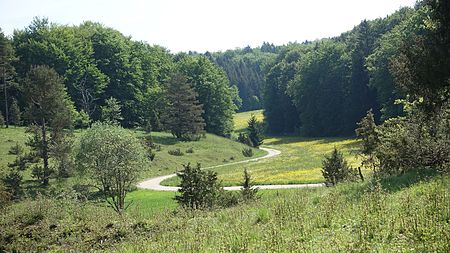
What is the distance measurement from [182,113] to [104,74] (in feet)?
78.5

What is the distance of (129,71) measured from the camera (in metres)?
89.1

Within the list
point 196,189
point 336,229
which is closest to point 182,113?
point 196,189

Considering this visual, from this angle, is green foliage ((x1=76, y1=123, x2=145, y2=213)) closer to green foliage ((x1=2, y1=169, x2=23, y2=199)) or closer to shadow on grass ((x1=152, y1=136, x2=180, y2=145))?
green foliage ((x1=2, y1=169, x2=23, y2=199))

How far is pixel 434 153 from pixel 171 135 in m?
64.2

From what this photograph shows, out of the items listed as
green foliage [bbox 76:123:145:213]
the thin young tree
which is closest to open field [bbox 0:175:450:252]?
green foliage [bbox 76:123:145:213]

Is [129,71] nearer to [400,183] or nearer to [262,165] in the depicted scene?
[262,165]

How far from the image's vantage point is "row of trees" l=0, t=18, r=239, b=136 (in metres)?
73.9

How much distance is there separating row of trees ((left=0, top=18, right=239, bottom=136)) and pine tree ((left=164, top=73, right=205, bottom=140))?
2228mm

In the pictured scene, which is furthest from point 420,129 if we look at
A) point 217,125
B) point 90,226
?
point 217,125

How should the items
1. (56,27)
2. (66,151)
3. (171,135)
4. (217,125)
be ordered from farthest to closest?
1. (217,125)
2. (56,27)
3. (171,135)
4. (66,151)

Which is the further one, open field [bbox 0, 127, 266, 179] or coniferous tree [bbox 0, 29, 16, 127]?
coniferous tree [bbox 0, 29, 16, 127]

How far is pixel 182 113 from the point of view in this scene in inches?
2904

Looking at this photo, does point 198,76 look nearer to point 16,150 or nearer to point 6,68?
point 6,68

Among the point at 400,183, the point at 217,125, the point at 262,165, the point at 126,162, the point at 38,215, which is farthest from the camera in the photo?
the point at 217,125
